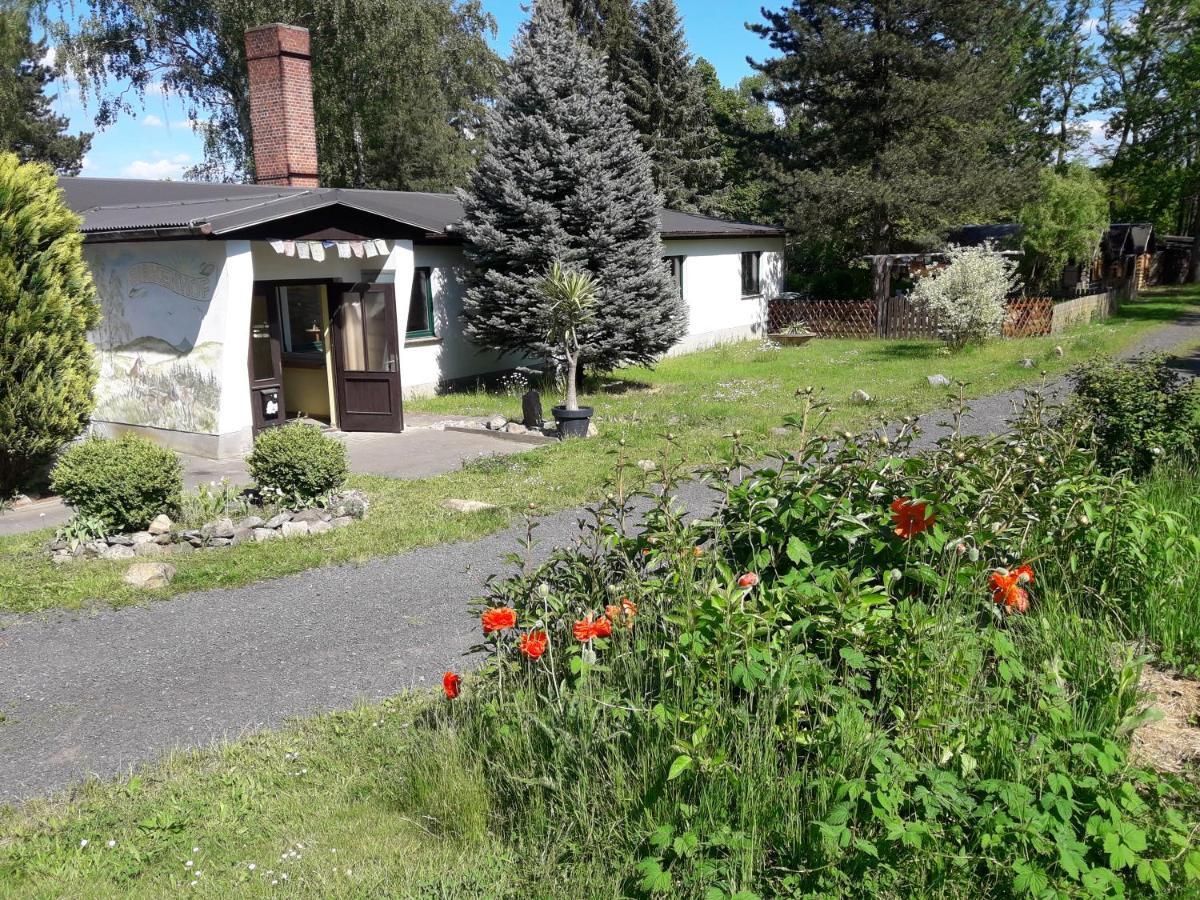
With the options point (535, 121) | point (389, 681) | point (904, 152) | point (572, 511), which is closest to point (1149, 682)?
point (389, 681)

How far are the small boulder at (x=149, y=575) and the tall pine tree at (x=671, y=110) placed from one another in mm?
27096

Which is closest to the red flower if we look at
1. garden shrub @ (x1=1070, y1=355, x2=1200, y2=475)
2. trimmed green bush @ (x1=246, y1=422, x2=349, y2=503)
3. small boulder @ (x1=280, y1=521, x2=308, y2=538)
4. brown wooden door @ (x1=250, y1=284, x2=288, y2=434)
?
garden shrub @ (x1=1070, y1=355, x2=1200, y2=475)

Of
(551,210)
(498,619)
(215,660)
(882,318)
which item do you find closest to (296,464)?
(215,660)

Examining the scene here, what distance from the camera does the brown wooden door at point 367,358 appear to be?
13.3 meters

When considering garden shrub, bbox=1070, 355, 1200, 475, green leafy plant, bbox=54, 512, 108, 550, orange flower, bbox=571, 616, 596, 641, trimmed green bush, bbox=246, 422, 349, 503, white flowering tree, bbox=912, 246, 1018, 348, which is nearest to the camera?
orange flower, bbox=571, 616, 596, 641

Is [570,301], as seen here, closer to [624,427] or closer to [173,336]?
[624,427]

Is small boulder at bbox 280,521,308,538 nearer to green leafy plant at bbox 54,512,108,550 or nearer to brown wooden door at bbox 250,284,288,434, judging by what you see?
green leafy plant at bbox 54,512,108,550

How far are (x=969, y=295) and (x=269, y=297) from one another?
49.6 ft

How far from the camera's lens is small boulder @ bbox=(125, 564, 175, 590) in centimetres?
714

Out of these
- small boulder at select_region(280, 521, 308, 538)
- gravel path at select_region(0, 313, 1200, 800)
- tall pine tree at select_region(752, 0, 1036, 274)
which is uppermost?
tall pine tree at select_region(752, 0, 1036, 274)

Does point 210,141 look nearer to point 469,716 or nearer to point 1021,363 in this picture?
point 1021,363

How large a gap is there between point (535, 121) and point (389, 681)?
12600 mm

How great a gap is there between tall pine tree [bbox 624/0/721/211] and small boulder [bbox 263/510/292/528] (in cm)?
2576

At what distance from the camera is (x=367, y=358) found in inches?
535
